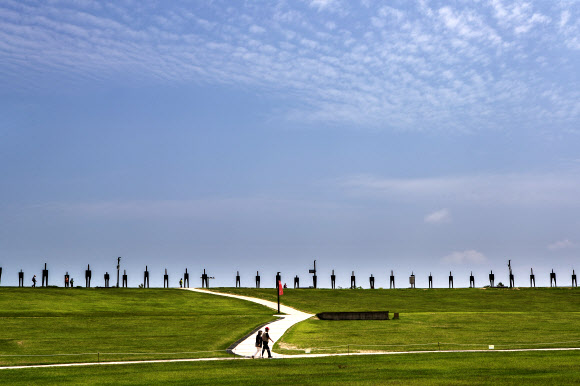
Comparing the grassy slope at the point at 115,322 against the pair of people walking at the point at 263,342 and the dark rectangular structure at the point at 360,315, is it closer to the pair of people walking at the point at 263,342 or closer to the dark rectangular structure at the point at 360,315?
the pair of people walking at the point at 263,342

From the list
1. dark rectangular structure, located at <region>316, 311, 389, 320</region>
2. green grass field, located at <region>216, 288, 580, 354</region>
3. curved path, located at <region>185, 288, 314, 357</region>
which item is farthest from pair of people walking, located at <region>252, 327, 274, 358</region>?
dark rectangular structure, located at <region>316, 311, 389, 320</region>

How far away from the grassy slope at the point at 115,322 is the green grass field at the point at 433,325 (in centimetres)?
671

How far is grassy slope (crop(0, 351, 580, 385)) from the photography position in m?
28.5

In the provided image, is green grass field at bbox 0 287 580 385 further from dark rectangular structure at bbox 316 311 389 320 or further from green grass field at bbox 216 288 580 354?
dark rectangular structure at bbox 316 311 389 320

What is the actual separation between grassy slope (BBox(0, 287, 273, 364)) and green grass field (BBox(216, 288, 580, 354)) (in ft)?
22.0

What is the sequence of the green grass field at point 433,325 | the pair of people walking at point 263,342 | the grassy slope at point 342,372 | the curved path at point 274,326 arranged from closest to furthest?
the grassy slope at point 342,372, the pair of people walking at point 263,342, the curved path at point 274,326, the green grass field at point 433,325

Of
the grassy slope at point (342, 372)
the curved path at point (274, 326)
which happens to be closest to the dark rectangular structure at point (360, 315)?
the curved path at point (274, 326)

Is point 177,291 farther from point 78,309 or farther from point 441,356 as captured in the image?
point 441,356

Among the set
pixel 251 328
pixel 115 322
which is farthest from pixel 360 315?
pixel 115 322

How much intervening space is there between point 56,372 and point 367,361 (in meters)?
16.7

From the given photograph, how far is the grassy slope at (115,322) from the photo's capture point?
41.8 m

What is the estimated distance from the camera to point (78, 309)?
7056 centimetres

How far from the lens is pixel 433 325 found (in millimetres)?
57500

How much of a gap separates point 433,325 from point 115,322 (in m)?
29.6
